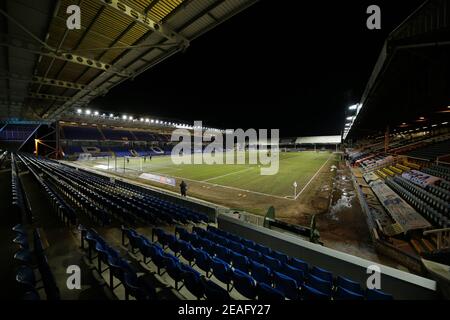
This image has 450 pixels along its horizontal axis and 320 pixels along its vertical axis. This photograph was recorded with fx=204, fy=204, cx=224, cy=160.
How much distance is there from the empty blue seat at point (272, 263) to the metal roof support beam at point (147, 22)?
27.6 feet

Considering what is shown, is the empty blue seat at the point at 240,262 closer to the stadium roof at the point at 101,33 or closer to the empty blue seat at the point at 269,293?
the empty blue seat at the point at 269,293

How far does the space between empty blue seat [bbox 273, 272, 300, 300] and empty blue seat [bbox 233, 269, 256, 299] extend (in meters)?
0.61

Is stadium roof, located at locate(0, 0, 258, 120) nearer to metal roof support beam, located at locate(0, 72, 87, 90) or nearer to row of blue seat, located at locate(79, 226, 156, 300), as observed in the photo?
metal roof support beam, located at locate(0, 72, 87, 90)

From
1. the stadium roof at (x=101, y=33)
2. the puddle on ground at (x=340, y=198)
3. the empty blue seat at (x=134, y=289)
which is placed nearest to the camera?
the empty blue seat at (x=134, y=289)

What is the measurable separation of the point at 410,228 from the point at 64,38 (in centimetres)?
1597

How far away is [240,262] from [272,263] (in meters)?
0.81

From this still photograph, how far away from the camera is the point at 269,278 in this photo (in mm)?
4578

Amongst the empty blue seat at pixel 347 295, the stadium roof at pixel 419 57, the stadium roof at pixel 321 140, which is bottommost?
the empty blue seat at pixel 347 295

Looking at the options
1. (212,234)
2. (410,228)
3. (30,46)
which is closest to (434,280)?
(410,228)

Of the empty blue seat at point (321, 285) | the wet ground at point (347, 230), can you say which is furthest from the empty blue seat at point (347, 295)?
the wet ground at point (347, 230)

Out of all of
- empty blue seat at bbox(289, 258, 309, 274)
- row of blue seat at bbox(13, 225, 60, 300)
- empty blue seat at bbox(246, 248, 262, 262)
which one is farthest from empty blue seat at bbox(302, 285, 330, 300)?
row of blue seat at bbox(13, 225, 60, 300)

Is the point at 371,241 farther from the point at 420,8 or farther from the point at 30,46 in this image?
the point at 30,46

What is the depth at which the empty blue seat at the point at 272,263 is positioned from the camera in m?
5.04

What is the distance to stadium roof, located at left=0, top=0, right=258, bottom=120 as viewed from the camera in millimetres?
6754
